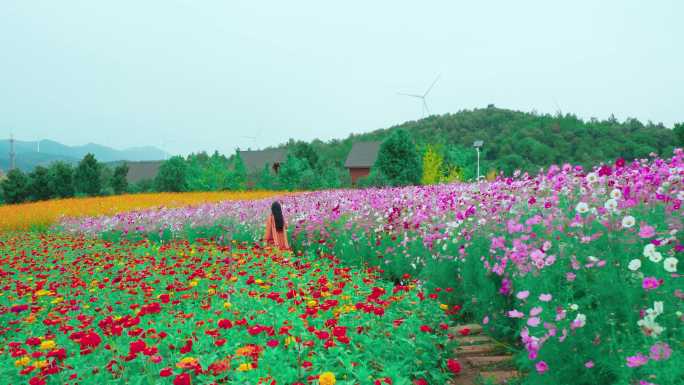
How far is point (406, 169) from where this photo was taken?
95.7ft

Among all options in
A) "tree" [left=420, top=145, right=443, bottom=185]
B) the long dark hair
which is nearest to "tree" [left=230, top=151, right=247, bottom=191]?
"tree" [left=420, top=145, right=443, bottom=185]

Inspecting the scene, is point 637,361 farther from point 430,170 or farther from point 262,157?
point 262,157

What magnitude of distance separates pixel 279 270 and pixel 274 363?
11.1 feet

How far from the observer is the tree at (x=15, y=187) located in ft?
109

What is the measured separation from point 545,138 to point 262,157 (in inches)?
1564

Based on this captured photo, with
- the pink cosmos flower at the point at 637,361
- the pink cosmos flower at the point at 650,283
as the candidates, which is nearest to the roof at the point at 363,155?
the pink cosmos flower at the point at 650,283

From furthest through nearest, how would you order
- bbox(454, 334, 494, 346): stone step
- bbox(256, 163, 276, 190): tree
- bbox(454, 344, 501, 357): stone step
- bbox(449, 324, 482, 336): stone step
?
bbox(256, 163, 276, 190): tree → bbox(449, 324, 482, 336): stone step → bbox(454, 334, 494, 346): stone step → bbox(454, 344, 501, 357): stone step

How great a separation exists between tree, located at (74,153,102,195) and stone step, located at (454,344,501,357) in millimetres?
33485

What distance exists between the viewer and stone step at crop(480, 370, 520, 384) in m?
4.24

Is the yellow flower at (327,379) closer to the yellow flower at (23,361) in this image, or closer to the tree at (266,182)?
the yellow flower at (23,361)

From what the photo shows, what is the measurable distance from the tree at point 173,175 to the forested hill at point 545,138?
2217 centimetres

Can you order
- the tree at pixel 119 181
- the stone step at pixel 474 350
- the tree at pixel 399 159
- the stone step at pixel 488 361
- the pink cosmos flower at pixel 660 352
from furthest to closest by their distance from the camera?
the tree at pixel 119 181
the tree at pixel 399 159
the stone step at pixel 474 350
the stone step at pixel 488 361
the pink cosmos flower at pixel 660 352

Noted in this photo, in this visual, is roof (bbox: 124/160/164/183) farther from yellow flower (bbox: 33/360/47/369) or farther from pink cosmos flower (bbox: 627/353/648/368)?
pink cosmos flower (bbox: 627/353/648/368)

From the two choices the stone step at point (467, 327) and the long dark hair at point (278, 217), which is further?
the long dark hair at point (278, 217)
